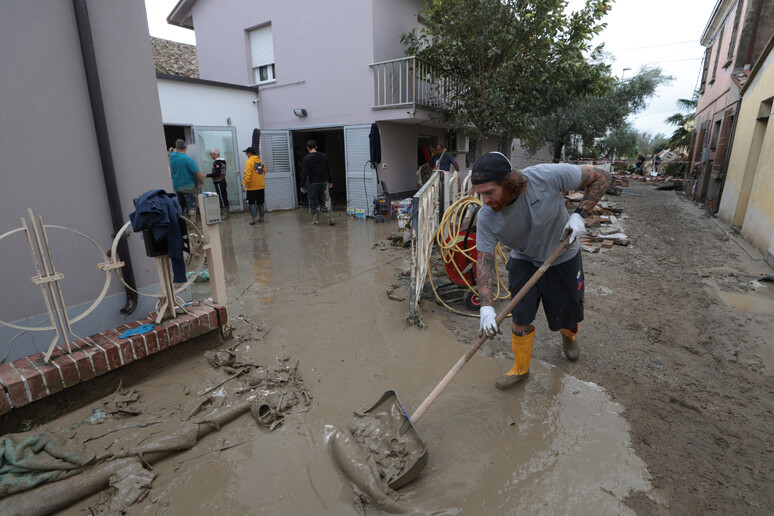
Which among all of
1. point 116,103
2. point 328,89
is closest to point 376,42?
point 328,89

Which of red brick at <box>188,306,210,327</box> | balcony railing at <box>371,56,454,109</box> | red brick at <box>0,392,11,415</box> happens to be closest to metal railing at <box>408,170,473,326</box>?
red brick at <box>188,306,210,327</box>

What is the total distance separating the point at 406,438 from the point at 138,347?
6.47 feet

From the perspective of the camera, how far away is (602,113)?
18.1 m

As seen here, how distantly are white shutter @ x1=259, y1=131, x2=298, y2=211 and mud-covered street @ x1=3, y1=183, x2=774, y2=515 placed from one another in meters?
6.08

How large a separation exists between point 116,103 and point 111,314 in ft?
5.63

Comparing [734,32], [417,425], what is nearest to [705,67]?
[734,32]

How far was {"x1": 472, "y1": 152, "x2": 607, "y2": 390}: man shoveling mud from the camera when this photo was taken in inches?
92.7

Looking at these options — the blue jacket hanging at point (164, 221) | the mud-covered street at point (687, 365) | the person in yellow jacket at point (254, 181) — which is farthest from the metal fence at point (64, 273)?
the person in yellow jacket at point (254, 181)

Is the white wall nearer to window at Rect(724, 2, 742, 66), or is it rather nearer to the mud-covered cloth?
the mud-covered cloth

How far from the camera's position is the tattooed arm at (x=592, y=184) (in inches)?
105

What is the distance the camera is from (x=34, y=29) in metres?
2.65

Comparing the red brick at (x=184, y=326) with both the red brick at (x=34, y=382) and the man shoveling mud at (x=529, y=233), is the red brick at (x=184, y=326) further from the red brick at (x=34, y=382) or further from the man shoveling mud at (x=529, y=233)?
the man shoveling mud at (x=529, y=233)

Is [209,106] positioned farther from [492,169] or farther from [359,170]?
[492,169]

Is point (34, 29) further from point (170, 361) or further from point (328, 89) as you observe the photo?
point (328, 89)
